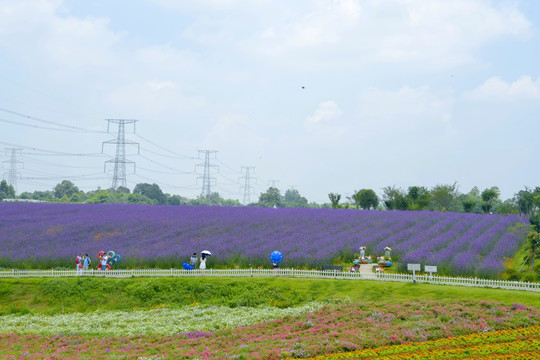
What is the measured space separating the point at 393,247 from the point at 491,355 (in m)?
20.5

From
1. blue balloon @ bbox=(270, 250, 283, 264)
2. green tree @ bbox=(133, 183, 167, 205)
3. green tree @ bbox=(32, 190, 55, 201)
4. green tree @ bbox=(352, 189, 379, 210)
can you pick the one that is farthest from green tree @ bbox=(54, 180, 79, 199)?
blue balloon @ bbox=(270, 250, 283, 264)

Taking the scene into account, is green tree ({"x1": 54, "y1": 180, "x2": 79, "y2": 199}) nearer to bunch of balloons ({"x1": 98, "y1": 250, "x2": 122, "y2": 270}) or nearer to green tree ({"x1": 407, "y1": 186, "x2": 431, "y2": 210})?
green tree ({"x1": 407, "y1": 186, "x2": 431, "y2": 210})

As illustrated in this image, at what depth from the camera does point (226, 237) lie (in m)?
41.7

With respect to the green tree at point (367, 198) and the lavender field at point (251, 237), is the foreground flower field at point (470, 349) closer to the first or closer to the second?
the lavender field at point (251, 237)

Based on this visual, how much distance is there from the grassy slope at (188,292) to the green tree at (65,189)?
11887 centimetres

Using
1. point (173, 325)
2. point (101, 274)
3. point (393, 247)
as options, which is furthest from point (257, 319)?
point (393, 247)

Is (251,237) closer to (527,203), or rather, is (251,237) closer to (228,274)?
(228,274)

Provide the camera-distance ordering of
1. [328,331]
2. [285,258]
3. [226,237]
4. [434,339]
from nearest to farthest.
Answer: [434,339] → [328,331] → [285,258] → [226,237]

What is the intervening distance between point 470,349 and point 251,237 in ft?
86.7

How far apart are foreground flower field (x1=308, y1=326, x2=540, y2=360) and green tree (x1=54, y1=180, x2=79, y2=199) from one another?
449 ft

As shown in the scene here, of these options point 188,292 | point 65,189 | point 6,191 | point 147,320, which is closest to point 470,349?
point 147,320

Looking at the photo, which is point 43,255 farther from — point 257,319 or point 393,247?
point 393,247

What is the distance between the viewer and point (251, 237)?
41.4 meters

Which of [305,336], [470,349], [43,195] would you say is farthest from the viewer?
[43,195]
